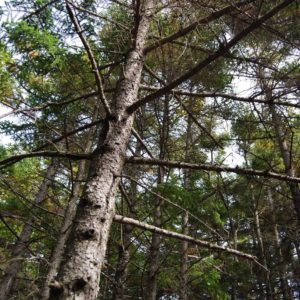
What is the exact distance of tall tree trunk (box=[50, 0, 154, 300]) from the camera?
1975mm

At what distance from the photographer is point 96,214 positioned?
233 cm

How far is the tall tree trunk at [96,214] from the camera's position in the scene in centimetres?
197

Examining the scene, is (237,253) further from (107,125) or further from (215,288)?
(215,288)

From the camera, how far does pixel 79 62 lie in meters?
6.23

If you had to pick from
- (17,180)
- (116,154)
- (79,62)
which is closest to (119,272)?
(116,154)

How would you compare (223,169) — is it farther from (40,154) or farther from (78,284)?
(40,154)

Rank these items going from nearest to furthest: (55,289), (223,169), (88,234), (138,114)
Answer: (55,289)
(88,234)
(223,169)
(138,114)

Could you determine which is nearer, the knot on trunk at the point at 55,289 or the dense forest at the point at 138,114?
the knot on trunk at the point at 55,289

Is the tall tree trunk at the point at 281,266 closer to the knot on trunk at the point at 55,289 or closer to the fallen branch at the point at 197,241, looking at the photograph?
the fallen branch at the point at 197,241

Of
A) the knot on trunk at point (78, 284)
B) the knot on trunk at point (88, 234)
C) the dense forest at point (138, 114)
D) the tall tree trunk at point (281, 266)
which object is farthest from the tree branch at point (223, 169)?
the tall tree trunk at point (281, 266)

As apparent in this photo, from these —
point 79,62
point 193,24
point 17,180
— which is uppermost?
point 79,62

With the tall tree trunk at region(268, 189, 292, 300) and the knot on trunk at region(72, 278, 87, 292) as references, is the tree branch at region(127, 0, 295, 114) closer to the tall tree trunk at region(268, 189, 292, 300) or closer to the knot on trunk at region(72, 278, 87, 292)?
the knot on trunk at region(72, 278, 87, 292)

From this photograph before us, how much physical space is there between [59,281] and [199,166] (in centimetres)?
128

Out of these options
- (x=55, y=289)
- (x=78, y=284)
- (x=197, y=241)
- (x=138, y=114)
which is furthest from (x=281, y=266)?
(x=55, y=289)
